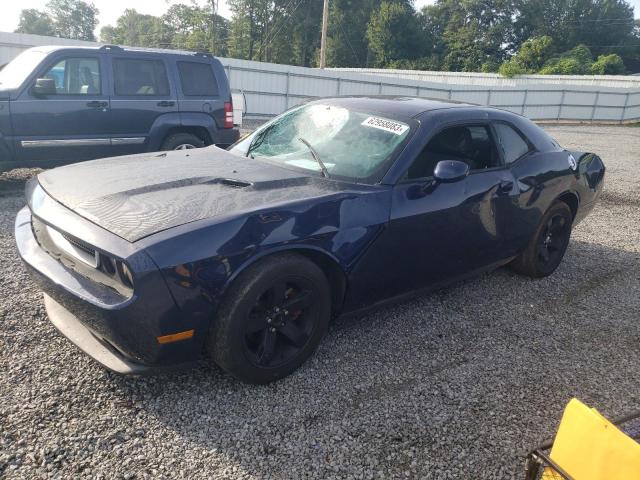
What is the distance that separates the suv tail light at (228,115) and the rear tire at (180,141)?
1.78ft

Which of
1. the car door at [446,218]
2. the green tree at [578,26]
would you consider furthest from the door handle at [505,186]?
the green tree at [578,26]

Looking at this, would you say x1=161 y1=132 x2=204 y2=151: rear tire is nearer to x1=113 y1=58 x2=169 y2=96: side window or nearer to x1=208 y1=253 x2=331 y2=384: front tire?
x1=113 y1=58 x2=169 y2=96: side window

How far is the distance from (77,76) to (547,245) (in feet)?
19.9

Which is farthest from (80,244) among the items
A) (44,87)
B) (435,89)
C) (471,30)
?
(471,30)

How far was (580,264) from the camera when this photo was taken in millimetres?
5109

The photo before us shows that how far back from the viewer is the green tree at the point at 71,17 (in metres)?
97.2

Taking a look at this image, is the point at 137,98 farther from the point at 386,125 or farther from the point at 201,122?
the point at 386,125

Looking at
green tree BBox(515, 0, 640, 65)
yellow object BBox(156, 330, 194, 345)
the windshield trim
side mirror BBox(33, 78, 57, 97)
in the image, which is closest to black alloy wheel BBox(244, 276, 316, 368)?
yellow object BBox(156, 330, 194, 345)

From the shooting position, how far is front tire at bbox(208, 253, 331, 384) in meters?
2.47

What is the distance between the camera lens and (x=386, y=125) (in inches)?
135

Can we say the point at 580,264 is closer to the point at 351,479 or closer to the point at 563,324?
the point at 563,324

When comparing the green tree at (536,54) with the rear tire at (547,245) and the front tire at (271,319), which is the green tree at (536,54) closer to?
the rear tire at (547,245)

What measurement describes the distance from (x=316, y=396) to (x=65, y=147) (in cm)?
543

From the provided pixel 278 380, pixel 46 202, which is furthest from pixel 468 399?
pixel 46 202
